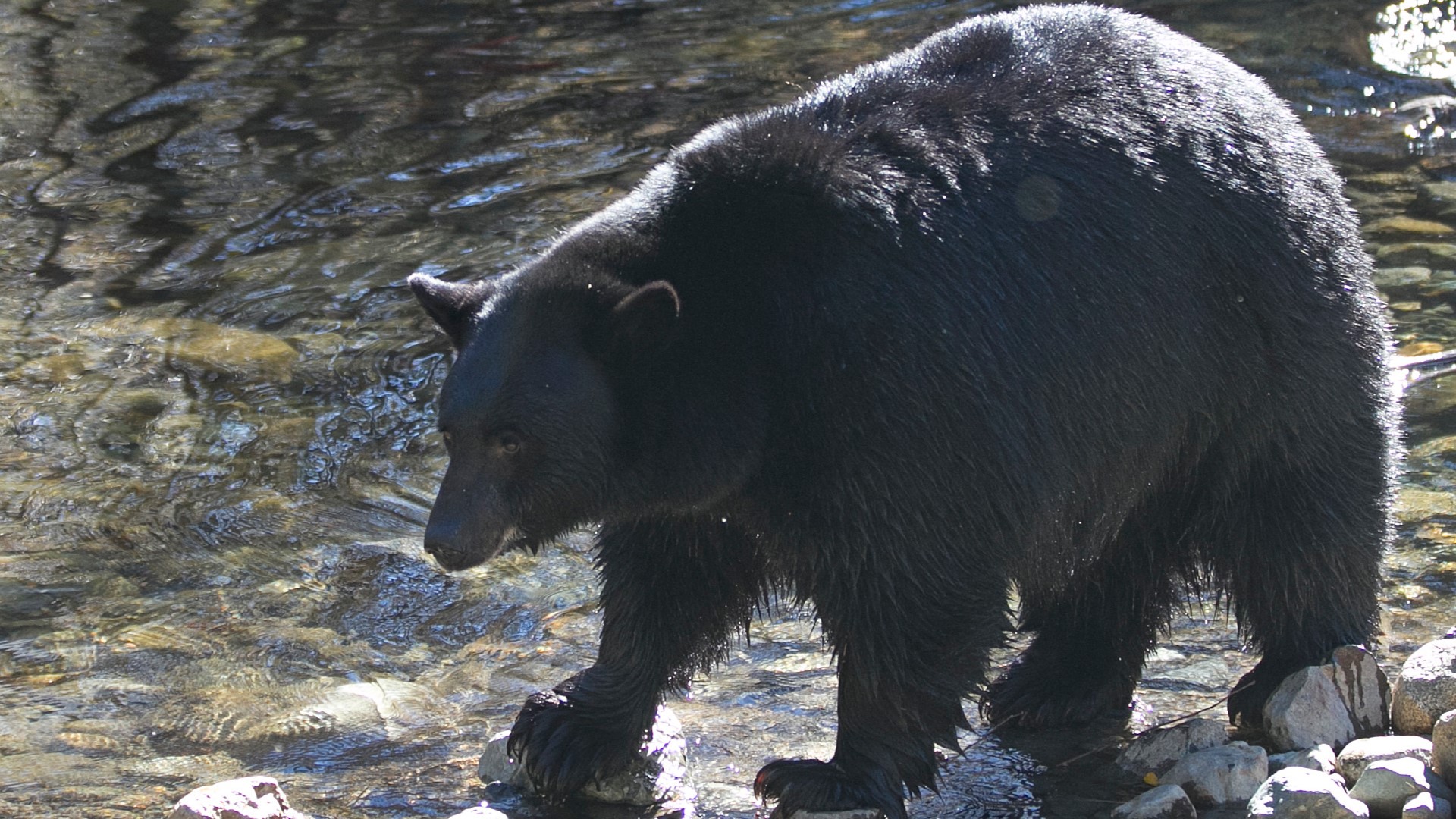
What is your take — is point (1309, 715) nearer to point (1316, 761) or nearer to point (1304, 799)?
point (1316, 761)

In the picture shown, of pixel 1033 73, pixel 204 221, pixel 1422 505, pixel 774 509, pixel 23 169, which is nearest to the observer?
pixel 774 509

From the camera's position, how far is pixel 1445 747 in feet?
13.7

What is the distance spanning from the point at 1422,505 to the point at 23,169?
8.93 m

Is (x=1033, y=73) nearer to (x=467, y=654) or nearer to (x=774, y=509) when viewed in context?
(x=774, y=509)

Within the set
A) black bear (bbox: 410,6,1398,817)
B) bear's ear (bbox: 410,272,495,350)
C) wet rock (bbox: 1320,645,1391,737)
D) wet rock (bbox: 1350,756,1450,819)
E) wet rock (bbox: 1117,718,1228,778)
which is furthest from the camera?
wet rock (bbox: 1320,645,1391,737)

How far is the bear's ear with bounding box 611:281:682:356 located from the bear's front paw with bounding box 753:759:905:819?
3.94ft

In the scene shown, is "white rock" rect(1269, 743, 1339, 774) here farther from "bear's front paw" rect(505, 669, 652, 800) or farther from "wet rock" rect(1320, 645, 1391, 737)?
"bear's front paw" rect(505, 669, 652, 800)

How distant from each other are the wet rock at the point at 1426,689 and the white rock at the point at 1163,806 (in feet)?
2.70

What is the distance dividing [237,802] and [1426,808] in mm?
2902

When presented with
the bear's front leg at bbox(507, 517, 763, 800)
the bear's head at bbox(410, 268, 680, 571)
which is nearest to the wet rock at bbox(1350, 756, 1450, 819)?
the bear's front leg at bbox(507, 517, 763, 800)

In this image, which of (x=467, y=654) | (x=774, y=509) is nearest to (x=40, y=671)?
(x=467, y=654)

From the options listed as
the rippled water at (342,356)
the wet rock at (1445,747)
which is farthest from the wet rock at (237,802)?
the wet rock at (1445,747)

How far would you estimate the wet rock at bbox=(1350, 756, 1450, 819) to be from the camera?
13.5 feet

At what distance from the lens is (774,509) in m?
4.38
